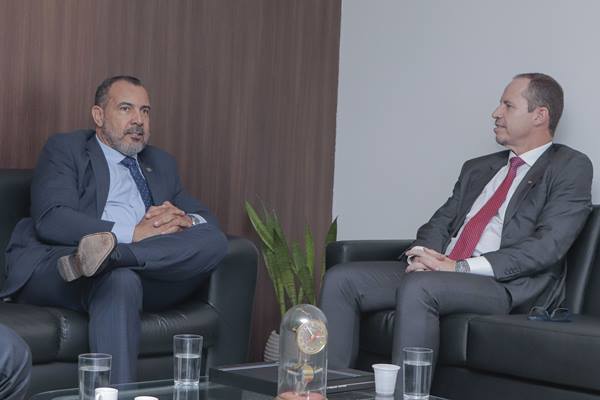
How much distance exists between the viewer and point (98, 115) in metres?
3.89

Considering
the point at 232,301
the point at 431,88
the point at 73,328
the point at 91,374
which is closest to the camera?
the point at 91,374

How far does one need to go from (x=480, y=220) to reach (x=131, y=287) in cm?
144

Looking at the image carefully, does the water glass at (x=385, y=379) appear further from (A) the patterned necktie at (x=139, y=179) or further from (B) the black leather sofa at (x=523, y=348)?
(A) the patterned necktie at (x=139, y=179)

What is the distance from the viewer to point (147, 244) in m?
3.40

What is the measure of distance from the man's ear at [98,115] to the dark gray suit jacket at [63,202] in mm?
52

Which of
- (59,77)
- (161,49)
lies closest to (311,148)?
(161,49)

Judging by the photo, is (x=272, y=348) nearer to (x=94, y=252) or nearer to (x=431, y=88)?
(x=431, y=88)

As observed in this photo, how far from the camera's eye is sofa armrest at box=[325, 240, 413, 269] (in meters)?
3.87

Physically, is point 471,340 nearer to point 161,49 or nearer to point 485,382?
point 485,382

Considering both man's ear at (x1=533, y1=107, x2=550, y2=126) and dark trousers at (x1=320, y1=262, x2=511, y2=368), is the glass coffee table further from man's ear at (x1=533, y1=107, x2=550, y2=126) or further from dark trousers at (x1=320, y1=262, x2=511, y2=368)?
man's ear at (x1=533, y1=107, x2=550, y2=126)

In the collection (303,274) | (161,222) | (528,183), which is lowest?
Answer: (303,274)

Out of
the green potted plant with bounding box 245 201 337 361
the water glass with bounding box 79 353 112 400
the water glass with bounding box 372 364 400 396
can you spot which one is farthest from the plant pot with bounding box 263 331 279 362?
the water glass with bounding box 79 353 112 400

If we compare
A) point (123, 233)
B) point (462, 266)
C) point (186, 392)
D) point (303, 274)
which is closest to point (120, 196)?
point (123, 233)

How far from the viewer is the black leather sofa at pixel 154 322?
306 cm
